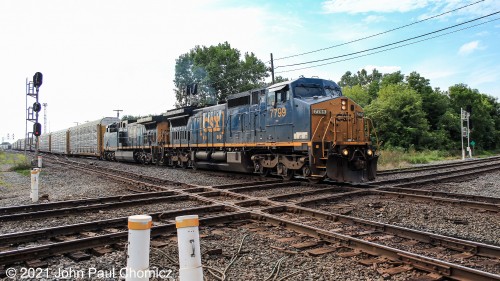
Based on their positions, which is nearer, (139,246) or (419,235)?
(139,246)

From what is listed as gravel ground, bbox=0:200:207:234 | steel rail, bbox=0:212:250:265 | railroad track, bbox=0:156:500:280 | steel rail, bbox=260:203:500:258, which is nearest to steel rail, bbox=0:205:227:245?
railroad track, bbox=0:156:500:280

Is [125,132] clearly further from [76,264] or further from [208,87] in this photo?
[76,264]

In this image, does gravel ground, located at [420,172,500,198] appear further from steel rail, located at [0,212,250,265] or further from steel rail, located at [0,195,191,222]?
steel rail, located at [0,212,250,265]

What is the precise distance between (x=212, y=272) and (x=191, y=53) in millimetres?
49664

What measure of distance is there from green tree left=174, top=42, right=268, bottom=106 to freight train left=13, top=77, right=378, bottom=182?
81.5 feet

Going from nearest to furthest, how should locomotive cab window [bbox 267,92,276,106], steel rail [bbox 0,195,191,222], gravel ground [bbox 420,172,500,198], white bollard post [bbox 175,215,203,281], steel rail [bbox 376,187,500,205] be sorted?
white bollard post [bbox 175,215,203,281]
steel rail [bbox 0,195,191,222]
steel rail [bbox 376,187,500,205]
gravel ground [bbox 420,172,500,198]
locomotive cab window [bbox 267,92,276,106]

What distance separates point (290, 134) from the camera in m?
12.1

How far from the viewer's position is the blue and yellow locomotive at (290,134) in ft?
36.9

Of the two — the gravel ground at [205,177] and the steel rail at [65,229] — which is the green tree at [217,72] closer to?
the gravel ground at [205,177]

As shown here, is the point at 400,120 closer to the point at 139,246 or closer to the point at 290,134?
the point at 290,134

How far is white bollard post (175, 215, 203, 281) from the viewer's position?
307 cm

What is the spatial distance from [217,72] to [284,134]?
3565cm

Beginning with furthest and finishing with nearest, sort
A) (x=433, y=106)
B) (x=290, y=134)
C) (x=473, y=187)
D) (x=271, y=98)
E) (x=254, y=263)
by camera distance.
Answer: (x=433, y=106) < (x=271, y=98) < (x=290, y=134) < (x=473, y=187) < (x=254, y=263)

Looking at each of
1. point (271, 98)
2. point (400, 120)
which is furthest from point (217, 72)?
point (271, 98)
